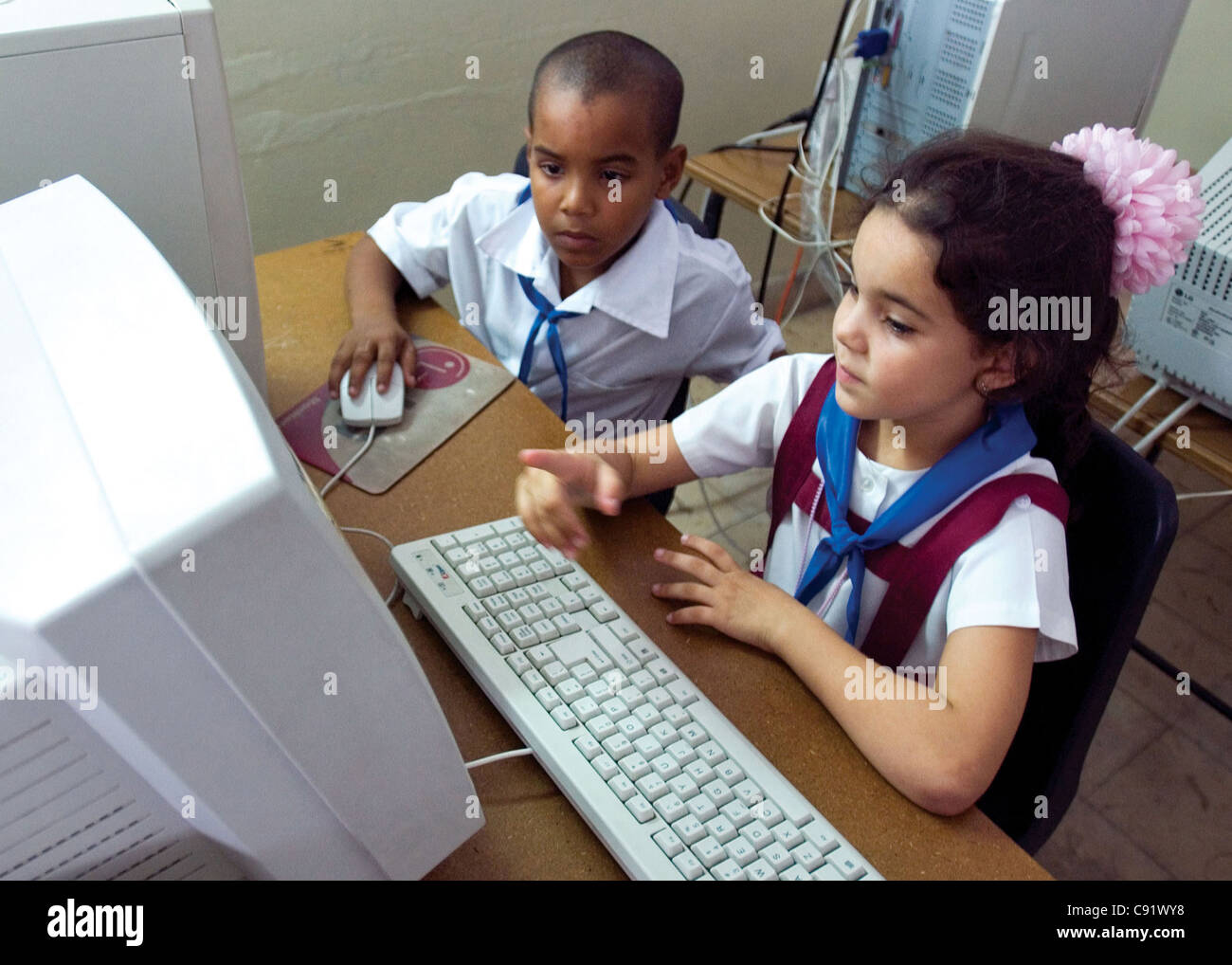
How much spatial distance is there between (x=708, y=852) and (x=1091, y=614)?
48cm

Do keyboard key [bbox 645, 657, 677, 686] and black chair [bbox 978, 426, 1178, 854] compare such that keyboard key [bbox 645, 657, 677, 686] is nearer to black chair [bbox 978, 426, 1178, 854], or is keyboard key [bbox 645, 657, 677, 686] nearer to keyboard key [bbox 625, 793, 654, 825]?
keyboard key [bbox 625, 793, 654, 825]

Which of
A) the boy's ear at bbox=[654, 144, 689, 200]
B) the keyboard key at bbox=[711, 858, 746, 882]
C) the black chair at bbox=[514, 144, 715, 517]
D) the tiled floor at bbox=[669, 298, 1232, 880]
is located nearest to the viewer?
the keyboard key at bbox=[711, 858, 746, 882]

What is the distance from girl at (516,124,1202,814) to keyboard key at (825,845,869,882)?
0.09m

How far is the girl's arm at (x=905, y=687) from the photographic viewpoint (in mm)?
743

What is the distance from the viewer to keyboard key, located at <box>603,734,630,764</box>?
709 millimetres

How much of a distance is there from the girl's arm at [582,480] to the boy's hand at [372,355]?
21cm

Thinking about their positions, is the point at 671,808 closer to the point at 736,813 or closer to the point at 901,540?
the point at 736,813

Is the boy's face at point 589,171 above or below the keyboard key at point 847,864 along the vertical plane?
above

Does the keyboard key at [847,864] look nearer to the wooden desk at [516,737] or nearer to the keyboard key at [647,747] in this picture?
the wooden desk at [516,737]

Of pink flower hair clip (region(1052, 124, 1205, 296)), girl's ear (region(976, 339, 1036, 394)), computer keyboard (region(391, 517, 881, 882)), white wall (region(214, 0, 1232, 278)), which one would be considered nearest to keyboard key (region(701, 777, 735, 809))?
computer keyboard (region(391, 517, 881, 882))

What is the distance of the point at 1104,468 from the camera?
3.06 feet

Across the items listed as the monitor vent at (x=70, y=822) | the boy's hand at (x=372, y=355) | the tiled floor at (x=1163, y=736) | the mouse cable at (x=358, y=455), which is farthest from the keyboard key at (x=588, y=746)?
the tiled floor at (x=1163, y=736)

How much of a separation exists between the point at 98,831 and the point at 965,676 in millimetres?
626
